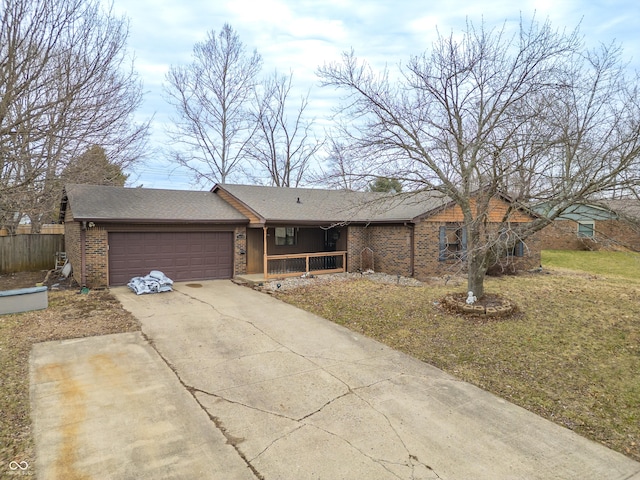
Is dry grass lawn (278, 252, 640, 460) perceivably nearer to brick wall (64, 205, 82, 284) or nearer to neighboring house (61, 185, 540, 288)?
neighboring house (61, 185, 540, 288)

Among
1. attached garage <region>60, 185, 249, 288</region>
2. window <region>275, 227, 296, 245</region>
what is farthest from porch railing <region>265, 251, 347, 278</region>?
attached garage <region>60, 185, 249, 288</region>

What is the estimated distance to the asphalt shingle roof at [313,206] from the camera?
13.9 meters

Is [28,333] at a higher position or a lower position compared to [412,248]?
lower

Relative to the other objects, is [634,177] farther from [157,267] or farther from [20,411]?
[157,267]

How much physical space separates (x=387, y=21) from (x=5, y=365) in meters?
10.3

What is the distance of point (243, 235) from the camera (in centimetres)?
1441

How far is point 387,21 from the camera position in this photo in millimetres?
9289

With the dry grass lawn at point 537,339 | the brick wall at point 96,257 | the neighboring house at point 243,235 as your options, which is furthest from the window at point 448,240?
the brick wall at point 96,257

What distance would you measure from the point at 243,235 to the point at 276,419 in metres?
10.7

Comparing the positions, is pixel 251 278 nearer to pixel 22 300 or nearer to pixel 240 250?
pixel 240 250

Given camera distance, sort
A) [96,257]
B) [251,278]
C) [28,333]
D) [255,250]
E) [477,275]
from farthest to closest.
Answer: [255,250]
[251,278]
[96,257]
[477,275]
[28,333]

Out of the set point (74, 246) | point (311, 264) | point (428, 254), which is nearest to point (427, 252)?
point (428, 254)

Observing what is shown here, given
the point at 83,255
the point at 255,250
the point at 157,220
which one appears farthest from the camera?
the point at 255,250

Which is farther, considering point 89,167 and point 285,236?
point 285,236
